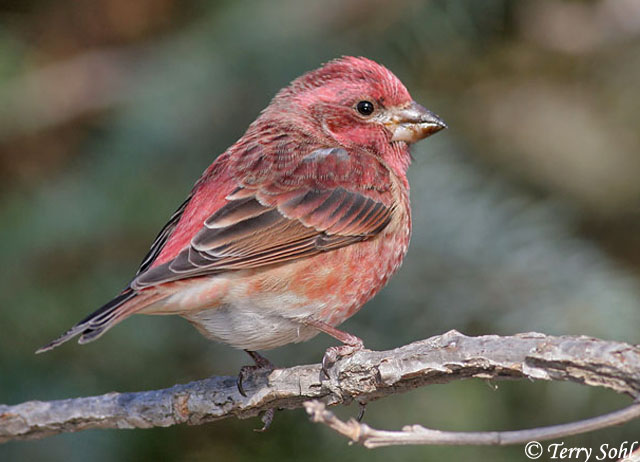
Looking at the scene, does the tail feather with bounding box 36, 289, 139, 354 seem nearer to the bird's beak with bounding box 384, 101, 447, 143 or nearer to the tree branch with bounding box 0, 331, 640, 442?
the tree branch with bounding box 0, 331, 640, 442

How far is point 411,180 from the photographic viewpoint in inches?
159

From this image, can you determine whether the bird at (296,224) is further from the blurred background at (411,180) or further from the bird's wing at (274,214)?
the blurred background at (411,180)

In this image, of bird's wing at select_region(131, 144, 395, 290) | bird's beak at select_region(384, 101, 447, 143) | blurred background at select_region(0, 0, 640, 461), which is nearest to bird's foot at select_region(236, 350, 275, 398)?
blurred background at select_region(0, 0, 640, 461)

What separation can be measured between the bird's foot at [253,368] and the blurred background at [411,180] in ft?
0.57

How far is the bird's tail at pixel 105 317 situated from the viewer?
2.84 meters

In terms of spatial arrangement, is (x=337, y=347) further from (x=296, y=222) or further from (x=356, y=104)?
(x=356, y=104)

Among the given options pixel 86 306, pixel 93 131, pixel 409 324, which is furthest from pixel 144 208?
pixel 409 324

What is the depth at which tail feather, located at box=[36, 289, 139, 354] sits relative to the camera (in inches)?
112

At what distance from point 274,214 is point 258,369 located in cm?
59

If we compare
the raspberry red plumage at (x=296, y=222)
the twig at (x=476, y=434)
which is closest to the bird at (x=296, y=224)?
the raspberry red plumage at (x=296, y=222)

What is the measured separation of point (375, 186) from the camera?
378 cm

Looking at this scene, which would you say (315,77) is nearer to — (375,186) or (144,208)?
(375,186)

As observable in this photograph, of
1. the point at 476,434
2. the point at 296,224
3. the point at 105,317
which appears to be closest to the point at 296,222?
the point at 296,224

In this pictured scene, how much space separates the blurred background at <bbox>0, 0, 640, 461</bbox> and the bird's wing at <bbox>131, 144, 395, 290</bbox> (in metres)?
0.26
